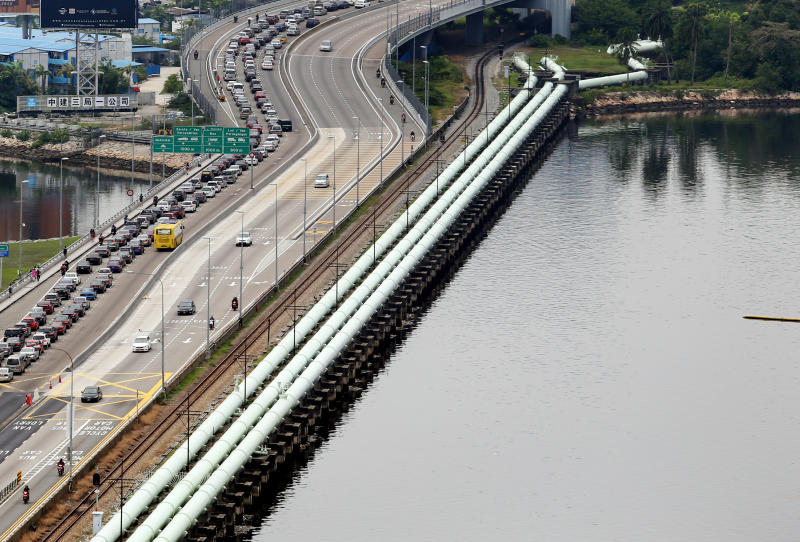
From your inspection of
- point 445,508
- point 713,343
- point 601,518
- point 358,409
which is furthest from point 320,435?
point 713,343

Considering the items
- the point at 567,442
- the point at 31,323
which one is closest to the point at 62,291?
the point at 31,323

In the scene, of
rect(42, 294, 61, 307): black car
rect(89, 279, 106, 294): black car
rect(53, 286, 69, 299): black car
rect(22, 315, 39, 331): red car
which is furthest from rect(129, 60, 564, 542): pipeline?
rect(53, 286, 69, 299): black car

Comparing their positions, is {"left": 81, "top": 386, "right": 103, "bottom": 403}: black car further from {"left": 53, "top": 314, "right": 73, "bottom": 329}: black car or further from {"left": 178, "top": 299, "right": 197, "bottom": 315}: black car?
{"left": 178, "top": 299, "right": 197, "bottom": 315}: black car

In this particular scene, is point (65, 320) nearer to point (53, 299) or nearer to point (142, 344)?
point (53, 299)

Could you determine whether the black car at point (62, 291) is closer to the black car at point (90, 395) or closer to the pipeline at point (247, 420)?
the pipeline at point (247, 420)

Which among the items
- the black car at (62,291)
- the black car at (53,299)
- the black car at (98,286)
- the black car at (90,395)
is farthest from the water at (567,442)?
the black car at (62,291)
